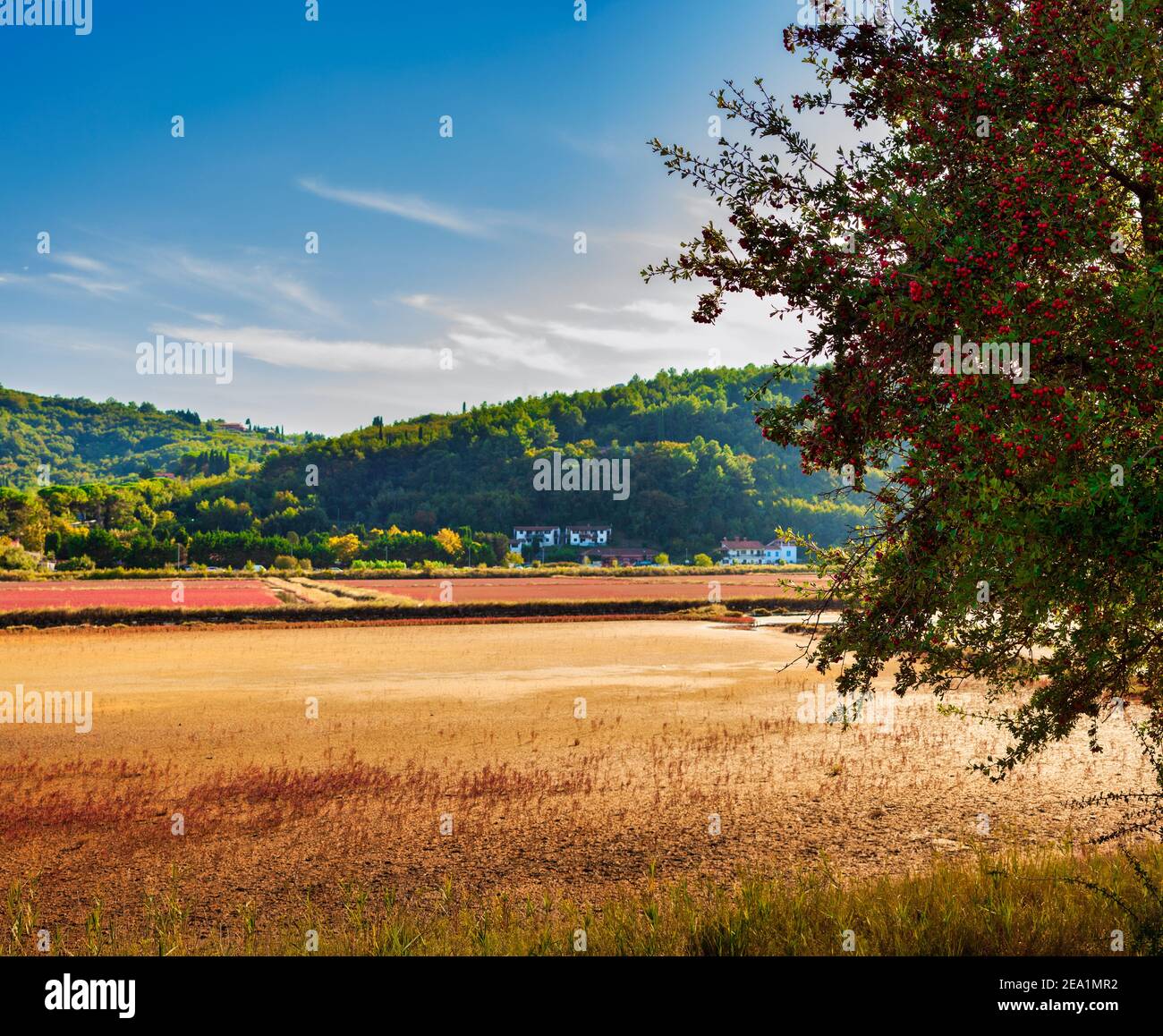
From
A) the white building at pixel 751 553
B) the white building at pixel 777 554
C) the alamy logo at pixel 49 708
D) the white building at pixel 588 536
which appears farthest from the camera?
the white building at pixel 588 536

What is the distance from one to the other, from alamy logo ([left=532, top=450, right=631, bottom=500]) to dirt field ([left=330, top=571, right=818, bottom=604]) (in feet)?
200

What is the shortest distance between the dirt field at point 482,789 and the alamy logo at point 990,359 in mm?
8189

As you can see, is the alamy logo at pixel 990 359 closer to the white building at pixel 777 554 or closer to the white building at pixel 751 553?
the white building at pixel 777 554

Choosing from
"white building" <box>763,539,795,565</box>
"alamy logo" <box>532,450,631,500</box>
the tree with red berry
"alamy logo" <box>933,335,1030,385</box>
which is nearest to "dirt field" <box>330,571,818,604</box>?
"white building" <box>763,539,795,565</box>

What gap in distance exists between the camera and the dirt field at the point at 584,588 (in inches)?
2564

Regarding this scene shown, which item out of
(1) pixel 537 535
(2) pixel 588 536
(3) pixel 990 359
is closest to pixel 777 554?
(2) pixel 588 536

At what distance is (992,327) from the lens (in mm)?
5914

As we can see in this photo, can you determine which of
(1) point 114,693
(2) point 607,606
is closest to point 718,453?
(2) point 607,606

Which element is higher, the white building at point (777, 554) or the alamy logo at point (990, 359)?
the alamy logo at point (990, 359)

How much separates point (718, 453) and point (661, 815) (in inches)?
6926

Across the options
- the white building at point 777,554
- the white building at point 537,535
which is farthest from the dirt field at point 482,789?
the white building at point 537,535

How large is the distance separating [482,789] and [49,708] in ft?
54.3
